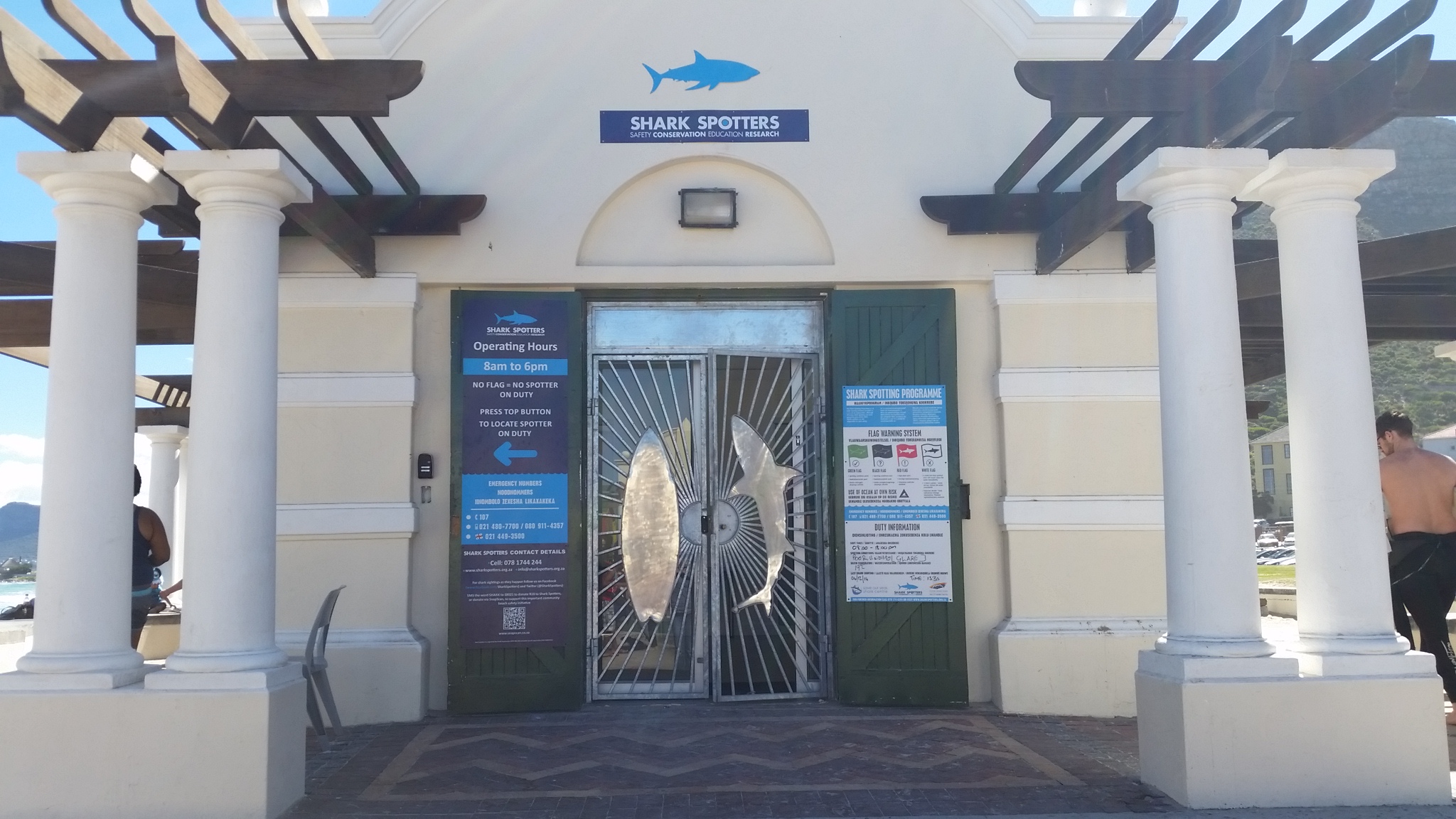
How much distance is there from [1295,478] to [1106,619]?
2057 mm

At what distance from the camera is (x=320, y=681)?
638 centimetres

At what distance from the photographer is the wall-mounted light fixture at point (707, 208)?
23.6 ft

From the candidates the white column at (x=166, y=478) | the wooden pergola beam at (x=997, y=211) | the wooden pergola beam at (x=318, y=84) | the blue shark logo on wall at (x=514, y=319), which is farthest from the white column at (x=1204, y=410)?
the white column at (x=166, y=478)

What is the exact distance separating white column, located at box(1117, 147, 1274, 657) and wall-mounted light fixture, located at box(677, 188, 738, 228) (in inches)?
110

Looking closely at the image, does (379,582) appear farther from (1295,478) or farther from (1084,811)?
(1295,478)

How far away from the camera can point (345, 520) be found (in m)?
6.87

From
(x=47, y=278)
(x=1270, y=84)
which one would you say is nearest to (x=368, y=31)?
(x=47, y=278)

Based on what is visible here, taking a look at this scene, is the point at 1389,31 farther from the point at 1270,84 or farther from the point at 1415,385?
the point at 1415,385

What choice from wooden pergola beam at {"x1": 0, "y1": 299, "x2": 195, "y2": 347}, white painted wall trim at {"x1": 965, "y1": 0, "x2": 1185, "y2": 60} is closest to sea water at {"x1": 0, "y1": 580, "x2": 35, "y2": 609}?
wooden pergola beam at {"x1": 0, "y1": 299, "x2": 195, "y2": 347}

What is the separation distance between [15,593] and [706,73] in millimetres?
17089

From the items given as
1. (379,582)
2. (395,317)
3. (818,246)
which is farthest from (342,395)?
(818,246)

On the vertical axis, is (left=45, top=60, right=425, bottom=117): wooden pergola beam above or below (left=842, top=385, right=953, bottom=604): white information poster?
above

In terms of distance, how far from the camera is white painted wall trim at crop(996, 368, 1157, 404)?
7086 mm

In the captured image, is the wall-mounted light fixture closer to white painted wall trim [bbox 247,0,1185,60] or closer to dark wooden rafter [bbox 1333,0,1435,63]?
white painted wall trim [bbox 247,0,1185,60]
